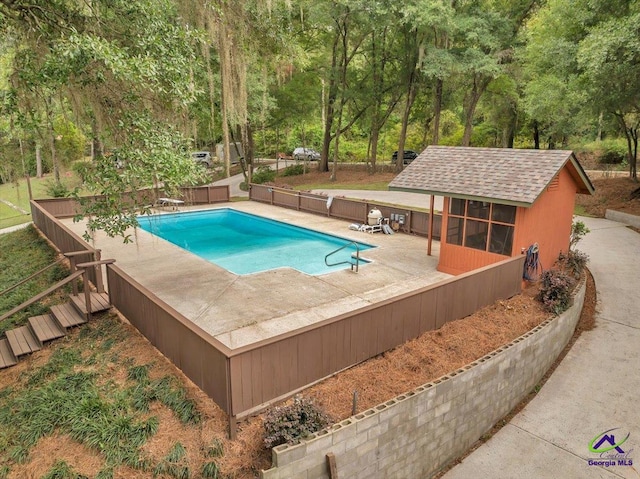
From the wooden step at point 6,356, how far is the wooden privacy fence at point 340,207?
11.7 metres

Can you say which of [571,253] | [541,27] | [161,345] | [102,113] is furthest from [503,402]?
[541,27]

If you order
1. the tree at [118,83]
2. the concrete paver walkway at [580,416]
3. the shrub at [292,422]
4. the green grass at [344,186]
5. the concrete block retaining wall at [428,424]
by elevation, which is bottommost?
the concrete paver walkway at [580,416]

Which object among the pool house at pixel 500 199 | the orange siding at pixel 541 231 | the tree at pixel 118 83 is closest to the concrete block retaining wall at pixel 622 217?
the pool house at pixel 500 199

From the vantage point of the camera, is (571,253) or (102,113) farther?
(571,253)

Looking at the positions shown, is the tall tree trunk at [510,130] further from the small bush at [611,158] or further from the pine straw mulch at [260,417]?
the pine straw mulch at [260,417]

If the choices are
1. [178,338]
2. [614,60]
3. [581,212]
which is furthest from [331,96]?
[178,338]

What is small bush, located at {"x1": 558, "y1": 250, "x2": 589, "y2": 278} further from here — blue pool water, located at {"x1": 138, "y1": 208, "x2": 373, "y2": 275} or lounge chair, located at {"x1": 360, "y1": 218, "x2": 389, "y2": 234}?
lounge chair, located at {"x1": 360, "y1": 218, "x2": 389, "y2": 234}

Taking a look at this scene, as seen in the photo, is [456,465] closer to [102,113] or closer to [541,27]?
[102,113]

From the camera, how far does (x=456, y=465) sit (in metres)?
6.33

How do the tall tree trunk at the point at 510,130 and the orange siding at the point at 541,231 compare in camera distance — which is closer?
the orange siding at the point at 541,231

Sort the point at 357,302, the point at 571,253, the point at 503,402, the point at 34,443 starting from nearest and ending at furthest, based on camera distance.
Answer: the point at 34,443, the point at 503,402, the point at 357,302, the point at 571,253

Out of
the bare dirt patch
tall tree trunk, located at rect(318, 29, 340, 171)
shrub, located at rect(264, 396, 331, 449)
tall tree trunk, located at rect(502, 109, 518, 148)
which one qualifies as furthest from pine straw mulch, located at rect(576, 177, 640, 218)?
shrub, located at rect(264, 396, 331, 449)

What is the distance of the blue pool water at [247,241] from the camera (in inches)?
523

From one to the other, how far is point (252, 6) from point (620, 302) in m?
11.5
